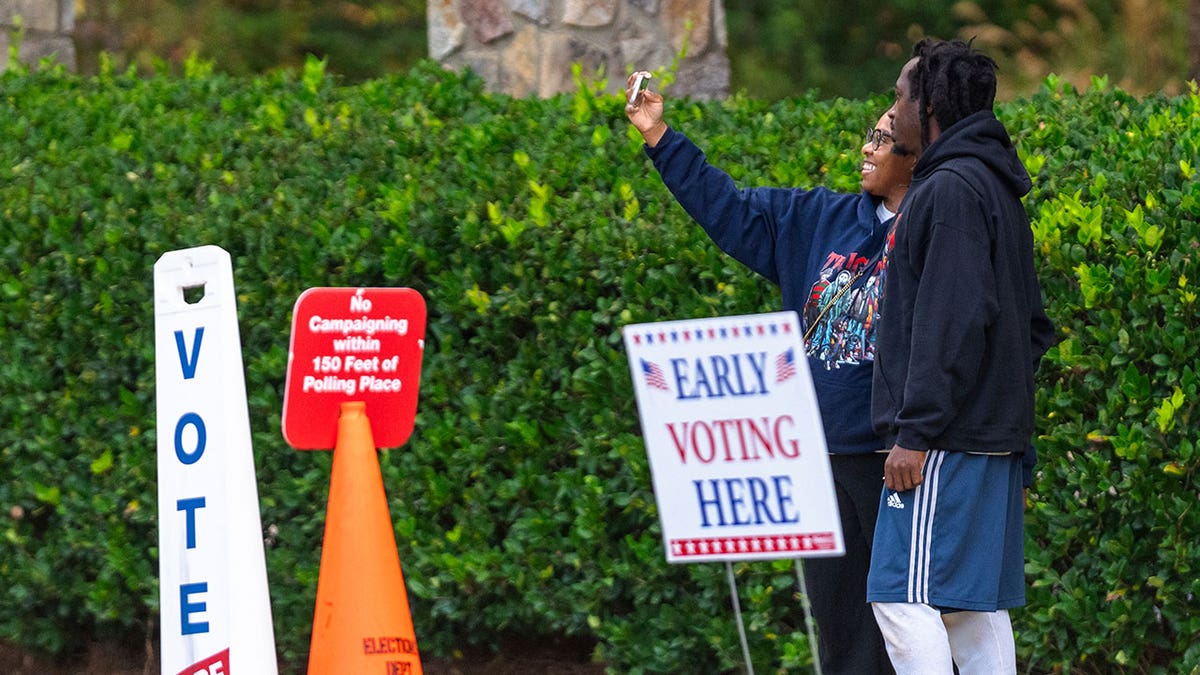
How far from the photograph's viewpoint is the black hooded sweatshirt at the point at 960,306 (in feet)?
12.2

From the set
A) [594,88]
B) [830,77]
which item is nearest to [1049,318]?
[594,88]

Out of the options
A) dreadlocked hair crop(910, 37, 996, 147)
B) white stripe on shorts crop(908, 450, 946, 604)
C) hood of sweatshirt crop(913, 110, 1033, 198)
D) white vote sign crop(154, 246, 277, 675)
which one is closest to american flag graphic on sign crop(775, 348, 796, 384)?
white stripe on shorts crop(908, 450, 946, 604)

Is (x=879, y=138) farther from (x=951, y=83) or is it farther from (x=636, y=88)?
(x=636, y=88)

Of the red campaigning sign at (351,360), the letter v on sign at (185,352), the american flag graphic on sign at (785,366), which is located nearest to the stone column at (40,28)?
the letter v on sign at (185,352)

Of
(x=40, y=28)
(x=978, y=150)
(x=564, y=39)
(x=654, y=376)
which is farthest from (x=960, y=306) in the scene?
(x=40, y=28)

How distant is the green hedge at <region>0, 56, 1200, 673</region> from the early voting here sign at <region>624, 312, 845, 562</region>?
0.90 m

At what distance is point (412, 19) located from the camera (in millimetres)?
17484

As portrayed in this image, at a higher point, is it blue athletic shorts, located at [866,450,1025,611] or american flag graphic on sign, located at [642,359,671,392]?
american flag graphic on sign, located at [642,359,671,392]

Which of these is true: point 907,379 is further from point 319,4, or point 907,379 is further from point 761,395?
point 319,4

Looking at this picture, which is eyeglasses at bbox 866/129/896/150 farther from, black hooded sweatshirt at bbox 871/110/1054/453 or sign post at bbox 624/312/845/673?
sign post at bbox 624/312/845/673

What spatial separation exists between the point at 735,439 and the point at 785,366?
8.7 inches

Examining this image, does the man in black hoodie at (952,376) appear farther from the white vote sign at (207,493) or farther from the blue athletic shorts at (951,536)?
the white vote sign at (207,493)

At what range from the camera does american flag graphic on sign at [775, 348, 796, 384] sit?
3918 mm

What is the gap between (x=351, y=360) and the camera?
4.47 m
